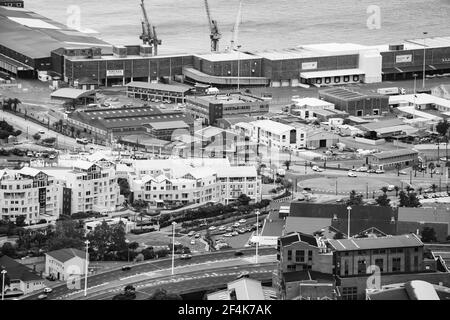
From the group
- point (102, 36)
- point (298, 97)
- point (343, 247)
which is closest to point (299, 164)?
point (298, 97)

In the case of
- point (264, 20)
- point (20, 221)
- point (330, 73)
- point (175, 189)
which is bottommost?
point (20, 221)

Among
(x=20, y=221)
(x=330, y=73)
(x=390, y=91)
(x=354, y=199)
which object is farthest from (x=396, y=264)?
(x=330, y=73)

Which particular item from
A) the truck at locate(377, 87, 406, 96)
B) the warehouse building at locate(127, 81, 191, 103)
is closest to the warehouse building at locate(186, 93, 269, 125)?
the warehouse building at locate(127, 81, 191, 103)

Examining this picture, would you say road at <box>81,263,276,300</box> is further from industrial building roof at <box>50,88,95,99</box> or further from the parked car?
industrial building roof at <box>50,88,95,99</box>

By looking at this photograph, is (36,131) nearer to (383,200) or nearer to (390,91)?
(383,200)

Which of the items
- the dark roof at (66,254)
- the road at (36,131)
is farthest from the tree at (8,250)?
the road at (36,131)
